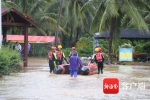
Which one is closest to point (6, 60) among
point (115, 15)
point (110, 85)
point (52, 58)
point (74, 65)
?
point (74, 65)

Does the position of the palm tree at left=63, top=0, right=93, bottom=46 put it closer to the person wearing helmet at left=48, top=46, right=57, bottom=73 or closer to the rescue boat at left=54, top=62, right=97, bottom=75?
the person wearing helmet at left=48, top=46, right=57, bottom=73

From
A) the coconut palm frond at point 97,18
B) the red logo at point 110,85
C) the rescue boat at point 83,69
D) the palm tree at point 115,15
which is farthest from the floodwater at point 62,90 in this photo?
the coconut palm frond at point 97,18

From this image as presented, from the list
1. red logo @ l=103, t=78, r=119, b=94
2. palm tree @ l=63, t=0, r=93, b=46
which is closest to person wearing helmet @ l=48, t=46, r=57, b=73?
red logo @ l=103, t=78, r=119, b=94

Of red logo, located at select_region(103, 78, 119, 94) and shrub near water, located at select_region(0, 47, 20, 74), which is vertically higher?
shrub near water, located at select_region(0, 47, 20, 74)

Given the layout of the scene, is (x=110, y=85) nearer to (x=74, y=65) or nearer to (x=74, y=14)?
(x=74, y=65)

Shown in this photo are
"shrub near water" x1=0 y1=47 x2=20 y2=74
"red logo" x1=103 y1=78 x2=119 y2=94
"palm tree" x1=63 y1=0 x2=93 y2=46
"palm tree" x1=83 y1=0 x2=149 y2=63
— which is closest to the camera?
"red logo" x1=103 y1=78 x2=119 y2=94

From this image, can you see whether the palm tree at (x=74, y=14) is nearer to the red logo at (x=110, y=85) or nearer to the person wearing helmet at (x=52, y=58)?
the person wearing helmet at (x=52, y=58)

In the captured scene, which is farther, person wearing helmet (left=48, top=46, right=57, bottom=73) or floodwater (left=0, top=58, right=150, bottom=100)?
person wearing helmet (left=48, top=46, right=57, bottom=73)

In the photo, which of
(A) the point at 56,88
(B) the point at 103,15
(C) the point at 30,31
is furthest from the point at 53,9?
(A) the point at 56,88

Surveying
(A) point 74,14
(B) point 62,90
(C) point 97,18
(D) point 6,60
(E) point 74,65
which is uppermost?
(A) point 74,14

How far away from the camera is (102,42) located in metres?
44.5

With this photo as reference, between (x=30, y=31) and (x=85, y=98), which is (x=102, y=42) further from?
(x=85, y=98)

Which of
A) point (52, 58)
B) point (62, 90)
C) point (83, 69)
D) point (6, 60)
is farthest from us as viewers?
point (52, 58)

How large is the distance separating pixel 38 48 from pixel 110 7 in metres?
16.6
